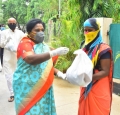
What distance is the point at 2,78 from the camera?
6.72 meters

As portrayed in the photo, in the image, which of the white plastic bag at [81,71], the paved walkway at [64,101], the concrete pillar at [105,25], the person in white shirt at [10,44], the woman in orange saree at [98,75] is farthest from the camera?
the concrete pillar at [105,25]

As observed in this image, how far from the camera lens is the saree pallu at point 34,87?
7.66 ft

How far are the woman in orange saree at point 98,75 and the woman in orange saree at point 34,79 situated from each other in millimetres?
303

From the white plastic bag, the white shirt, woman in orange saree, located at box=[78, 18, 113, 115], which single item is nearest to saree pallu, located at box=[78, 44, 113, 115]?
woman in orange saree, located at box=[78, 18, 113, 115]

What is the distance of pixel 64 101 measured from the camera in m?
4.62

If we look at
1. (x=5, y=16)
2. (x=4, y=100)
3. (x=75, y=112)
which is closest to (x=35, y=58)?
(x=75, y=112)

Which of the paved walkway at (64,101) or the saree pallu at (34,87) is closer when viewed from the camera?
the saree pallu at (34,87)

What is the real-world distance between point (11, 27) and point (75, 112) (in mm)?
2061

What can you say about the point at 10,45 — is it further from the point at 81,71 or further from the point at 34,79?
the point at 81,71

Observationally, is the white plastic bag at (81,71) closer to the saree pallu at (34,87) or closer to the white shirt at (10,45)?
the saree pallu at (34,87)

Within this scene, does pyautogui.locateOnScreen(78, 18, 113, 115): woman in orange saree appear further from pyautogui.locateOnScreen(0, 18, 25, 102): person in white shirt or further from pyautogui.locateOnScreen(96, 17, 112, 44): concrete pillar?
pyautogui.locateOnScreen(96, 17, 112, 44): concrete pillar

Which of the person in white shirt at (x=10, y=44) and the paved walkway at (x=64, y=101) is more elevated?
the person in white shirt at (x=10, y=44)

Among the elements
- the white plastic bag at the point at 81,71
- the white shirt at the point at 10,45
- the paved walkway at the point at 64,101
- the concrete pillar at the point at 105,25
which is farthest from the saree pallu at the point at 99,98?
the concrete pillar at the point at 105,25

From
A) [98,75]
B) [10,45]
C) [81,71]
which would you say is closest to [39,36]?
[81,71]
